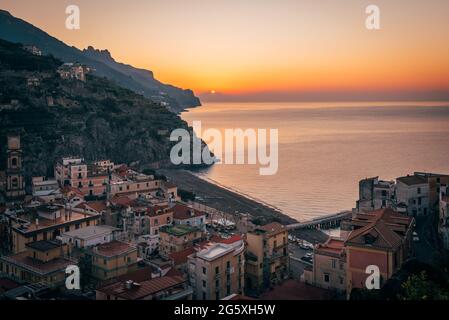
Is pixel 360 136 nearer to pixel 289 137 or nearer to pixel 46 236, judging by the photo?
pixel 289 137

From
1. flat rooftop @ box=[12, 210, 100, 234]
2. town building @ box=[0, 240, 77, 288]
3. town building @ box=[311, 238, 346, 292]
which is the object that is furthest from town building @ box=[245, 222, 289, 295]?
flat rooftop @ box=[12, 210, 100, 234]

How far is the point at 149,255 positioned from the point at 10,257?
545 cm

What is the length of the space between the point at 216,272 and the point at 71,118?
40.4 m

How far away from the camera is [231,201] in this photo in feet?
126

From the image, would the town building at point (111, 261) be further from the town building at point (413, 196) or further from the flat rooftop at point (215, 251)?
the town building at point (413, 196)

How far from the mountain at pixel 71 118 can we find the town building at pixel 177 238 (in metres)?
23.6

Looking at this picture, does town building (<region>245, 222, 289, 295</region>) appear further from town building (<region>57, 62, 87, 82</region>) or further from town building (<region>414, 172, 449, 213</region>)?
town building (<region>57, 62, 87, 82</region>)

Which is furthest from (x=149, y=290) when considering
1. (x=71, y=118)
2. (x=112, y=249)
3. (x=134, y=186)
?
(x=71, y=118)

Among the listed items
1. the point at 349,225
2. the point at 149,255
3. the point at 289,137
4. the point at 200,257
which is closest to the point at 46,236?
the point at 149,255

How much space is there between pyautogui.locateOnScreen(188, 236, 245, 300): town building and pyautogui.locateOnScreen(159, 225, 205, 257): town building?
11.7 feet

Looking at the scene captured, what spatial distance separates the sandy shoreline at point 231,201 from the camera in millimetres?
28928

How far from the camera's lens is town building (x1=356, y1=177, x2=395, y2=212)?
2578cm

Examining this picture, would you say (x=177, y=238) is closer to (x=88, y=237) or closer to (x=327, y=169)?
(x=88, y=237)

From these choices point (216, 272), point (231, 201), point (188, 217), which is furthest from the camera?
point (231, 201)
